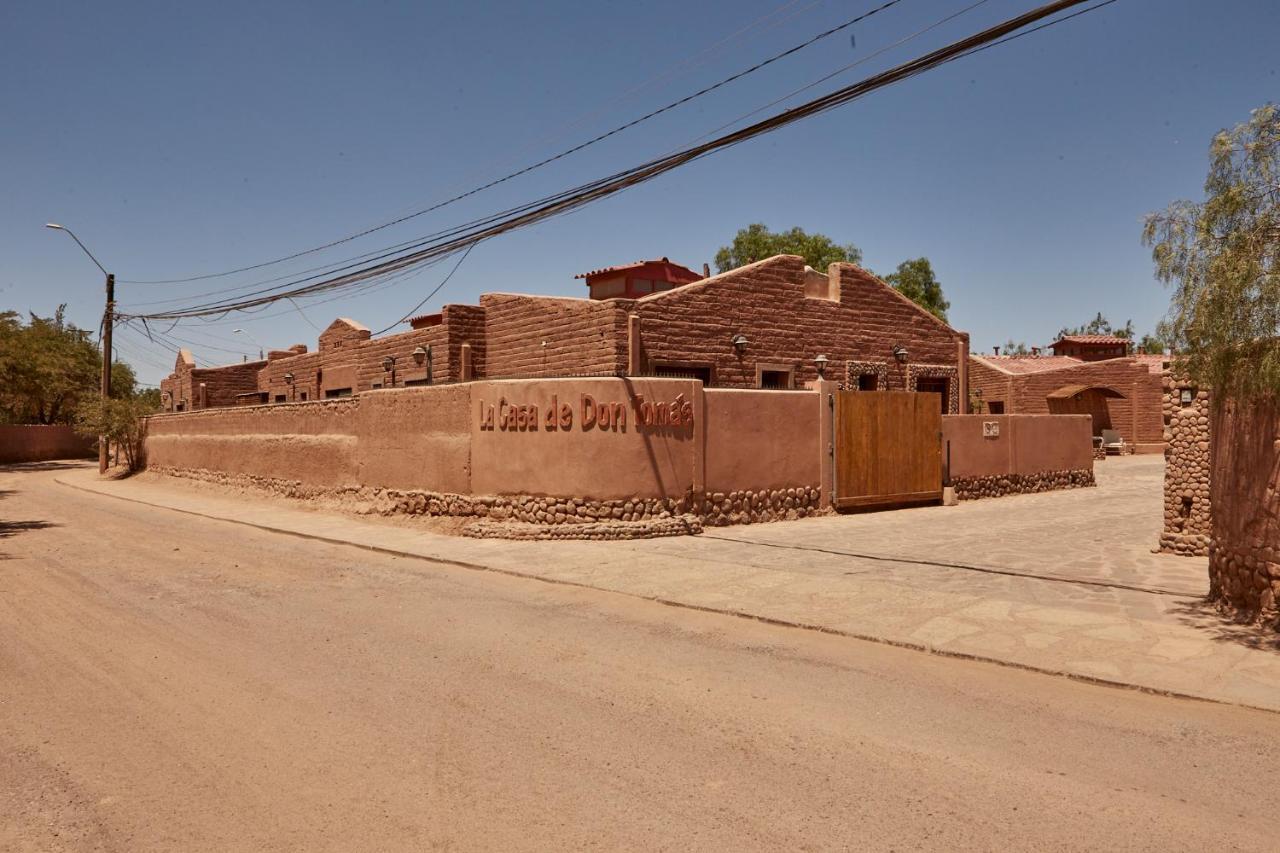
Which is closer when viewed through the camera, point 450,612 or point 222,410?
point 450,612

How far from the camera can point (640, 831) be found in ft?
11.6

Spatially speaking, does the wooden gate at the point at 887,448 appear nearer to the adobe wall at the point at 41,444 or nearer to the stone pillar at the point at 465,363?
the stone pillar at the point at 465,363

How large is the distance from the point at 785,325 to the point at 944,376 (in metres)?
6.58

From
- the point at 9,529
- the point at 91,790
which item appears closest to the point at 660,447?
the point at 91,790

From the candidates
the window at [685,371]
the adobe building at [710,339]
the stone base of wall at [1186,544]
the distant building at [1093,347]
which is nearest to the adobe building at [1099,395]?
the distant building at [1093,347]

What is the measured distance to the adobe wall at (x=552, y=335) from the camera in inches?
652

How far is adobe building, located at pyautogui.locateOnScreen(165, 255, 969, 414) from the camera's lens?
1712cm

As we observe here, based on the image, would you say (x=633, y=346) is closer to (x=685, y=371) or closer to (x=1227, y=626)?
(x=685, y=371)

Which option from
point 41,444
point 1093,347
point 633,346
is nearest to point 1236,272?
point 633,346

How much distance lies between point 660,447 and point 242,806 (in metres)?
10.2

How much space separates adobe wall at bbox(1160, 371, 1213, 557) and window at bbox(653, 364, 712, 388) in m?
8.95

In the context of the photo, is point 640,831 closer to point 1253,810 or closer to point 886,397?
point 1253,810

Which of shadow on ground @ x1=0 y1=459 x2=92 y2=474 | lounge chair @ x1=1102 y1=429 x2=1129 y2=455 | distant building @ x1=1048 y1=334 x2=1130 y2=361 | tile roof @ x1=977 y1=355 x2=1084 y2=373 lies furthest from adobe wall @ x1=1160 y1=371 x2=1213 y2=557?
shadow on ground @ x1=0 y1=459 x2=92 y2=474

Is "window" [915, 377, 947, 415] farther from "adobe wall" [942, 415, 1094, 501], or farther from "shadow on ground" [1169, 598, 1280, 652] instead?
"shadow on ground" [1169, 598, 1280, 652]
